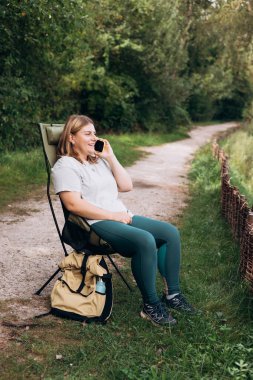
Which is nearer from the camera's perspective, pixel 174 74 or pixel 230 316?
pixel 230 316

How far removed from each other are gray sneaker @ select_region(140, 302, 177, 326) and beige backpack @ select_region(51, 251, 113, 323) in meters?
0.31

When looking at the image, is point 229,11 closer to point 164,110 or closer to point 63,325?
point 164,110

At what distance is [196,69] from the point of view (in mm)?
35469

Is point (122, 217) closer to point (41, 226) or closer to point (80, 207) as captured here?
point (80, 207)

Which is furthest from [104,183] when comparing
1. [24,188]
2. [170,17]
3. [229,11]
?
[170,17]

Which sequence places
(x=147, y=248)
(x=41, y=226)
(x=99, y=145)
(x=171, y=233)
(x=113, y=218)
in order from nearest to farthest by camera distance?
1. (x=147, y=248)
2. (x=113, y=218)
3. (x=171, y=233)
4. (x=99, y=145)
5. (x=41, y=226)

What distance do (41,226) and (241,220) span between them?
2.80m

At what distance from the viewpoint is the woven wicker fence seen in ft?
15.0

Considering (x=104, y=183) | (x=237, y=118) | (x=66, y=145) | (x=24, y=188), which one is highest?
(x=66, y=145)

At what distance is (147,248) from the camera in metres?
4.00

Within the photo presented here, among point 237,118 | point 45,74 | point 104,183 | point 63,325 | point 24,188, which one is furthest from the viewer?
point 237,118

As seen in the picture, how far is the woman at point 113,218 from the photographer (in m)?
4.04

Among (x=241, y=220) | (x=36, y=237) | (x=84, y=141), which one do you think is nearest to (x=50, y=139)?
(x=84, y=141)

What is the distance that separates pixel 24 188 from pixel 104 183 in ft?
17.7
